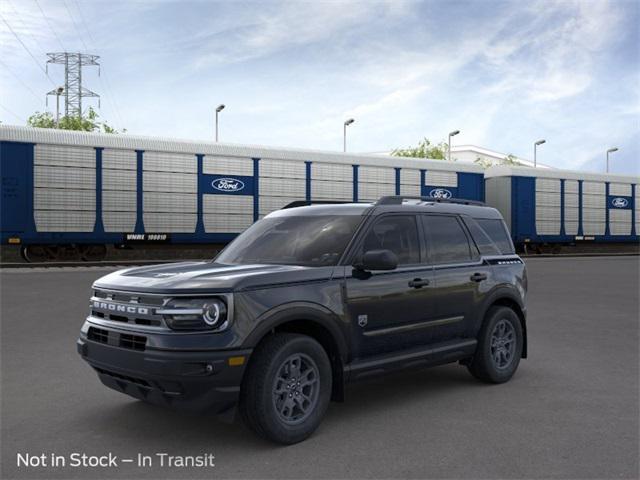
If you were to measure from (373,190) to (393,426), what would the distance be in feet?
78.1

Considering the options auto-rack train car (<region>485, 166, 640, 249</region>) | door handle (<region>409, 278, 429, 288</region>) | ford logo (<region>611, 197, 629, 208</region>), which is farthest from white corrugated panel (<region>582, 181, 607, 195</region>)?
door handle (<region>409, 278, 429, 288</region>)

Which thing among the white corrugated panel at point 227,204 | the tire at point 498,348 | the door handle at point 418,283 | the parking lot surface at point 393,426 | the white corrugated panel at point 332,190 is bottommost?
the parking lot surface at point 393,426

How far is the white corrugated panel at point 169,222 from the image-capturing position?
936 inches

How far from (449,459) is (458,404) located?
1.41 meters

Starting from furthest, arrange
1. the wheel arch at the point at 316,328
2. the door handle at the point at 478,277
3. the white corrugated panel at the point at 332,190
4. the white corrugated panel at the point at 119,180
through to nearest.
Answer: the white corrugated panel at the point at 332,190
the white corrugated panel at the point at 119,180
the door handle at the point at 478,277
the wheel arch at the point at 316,328

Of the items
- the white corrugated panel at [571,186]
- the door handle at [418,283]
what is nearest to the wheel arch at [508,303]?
the door handle at [418,283]

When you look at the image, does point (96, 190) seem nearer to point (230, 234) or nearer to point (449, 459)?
point (230, 234)

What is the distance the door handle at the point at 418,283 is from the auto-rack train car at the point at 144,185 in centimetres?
1929

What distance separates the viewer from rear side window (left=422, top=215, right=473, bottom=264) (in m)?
5.89

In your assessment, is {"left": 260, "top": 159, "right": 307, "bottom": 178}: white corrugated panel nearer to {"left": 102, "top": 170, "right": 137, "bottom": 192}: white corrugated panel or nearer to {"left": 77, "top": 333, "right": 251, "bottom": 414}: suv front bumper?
{"left": 102, "top": 170, "right": 137, "bottom": 192}: white corrugated panel

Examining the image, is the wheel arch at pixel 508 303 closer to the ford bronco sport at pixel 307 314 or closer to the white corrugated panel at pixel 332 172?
the ford bronco sport at pixel 307 314

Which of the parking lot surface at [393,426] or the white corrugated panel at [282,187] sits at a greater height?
the white corrugated panel at [282,187]

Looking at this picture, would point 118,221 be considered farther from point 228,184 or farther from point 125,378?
point 125,378

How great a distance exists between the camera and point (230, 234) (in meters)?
25.5
